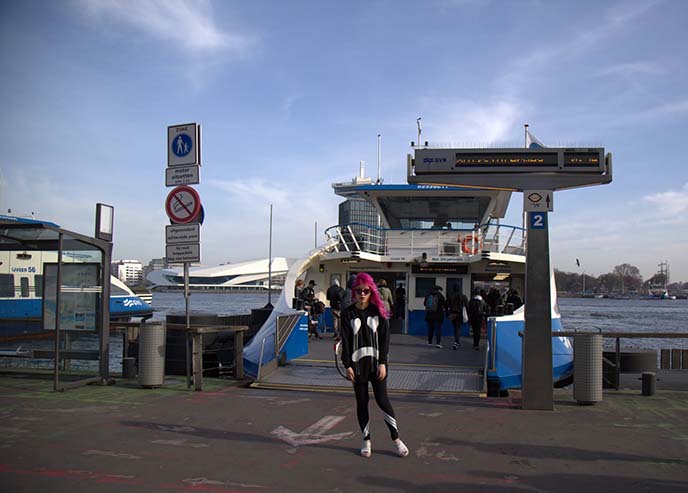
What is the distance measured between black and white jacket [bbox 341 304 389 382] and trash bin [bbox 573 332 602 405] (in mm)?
3561

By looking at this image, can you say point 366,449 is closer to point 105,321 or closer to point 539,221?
point 539,221

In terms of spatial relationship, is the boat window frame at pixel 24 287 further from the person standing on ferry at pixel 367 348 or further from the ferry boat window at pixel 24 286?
the person standing on ferry at pixel 367 348

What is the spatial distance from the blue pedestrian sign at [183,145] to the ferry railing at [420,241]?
6.63m

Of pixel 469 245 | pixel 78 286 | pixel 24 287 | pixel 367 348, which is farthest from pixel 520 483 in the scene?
pixel 24 287

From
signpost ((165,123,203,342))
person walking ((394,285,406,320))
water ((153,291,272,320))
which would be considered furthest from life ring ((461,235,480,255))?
water ((153,291,272,320))

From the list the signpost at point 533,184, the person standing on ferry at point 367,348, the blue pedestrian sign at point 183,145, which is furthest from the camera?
the blue pedestrian sign at point 183,145

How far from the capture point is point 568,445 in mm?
6094

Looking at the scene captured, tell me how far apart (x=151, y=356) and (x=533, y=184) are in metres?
5.92

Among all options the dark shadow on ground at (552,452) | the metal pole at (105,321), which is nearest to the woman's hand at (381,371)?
the dark shadow on ground at (552,452)

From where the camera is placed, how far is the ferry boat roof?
16641 millimetres

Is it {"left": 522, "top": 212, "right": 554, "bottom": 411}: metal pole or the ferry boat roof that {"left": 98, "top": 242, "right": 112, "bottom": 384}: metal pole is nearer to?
{"left": 522, "top": 212, "right": 554, "bottom": 411}: metal pole

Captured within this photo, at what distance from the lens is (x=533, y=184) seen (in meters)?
7.83

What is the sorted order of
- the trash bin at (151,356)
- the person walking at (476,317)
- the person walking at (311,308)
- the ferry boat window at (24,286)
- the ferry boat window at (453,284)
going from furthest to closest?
the ferry boat window at (24,286) < the ferry boat window at (453,284) < the person walking at (311,308) < the person walking at (476,317) < the trash bin at (151,356)

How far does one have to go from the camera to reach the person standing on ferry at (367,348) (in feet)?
18.8
